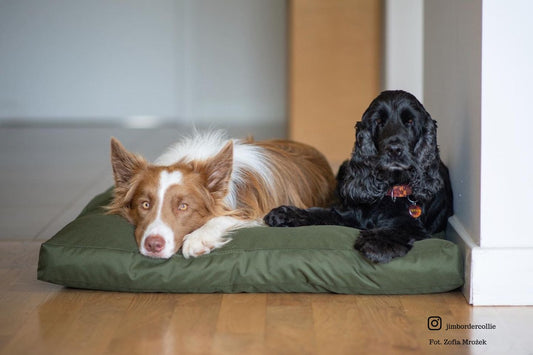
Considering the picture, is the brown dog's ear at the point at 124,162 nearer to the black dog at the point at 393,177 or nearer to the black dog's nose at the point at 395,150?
the black dog at the point at 393,177

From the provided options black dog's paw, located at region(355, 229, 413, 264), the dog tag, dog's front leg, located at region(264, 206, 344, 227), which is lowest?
black dog's paw, located at region(355, 229, 413, 264)

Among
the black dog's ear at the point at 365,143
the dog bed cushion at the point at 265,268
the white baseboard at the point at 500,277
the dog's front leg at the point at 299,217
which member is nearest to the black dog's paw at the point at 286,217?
the dog's front leg at the point at 299,217

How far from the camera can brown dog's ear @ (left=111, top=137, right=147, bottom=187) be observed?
11.1ft

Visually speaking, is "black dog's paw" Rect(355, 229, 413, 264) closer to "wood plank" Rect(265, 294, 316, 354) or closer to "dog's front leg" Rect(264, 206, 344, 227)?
"wood plank" Rect(265, 294, 316, 354)

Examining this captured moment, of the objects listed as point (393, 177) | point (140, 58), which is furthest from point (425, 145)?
point (140, 58)

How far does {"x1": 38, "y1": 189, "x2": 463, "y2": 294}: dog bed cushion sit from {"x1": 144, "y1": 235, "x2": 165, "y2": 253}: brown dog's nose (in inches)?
2.0

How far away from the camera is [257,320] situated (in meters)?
2.85

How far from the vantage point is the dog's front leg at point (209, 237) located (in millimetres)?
3150

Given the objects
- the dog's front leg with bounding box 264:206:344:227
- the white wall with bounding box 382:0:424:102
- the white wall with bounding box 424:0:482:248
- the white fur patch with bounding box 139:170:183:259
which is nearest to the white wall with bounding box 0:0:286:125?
the white wall with bounding box 382:0:424:102

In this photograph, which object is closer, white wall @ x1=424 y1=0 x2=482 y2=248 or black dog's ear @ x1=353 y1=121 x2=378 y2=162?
white wall @ x1=424 y1=0 x2=482 y2=248

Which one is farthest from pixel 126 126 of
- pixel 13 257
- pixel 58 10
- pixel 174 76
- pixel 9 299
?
pixel 9 299

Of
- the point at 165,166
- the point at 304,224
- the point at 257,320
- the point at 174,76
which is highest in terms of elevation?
the point at 174,76

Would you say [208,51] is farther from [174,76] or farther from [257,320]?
[257,320]

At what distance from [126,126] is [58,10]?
5.40ft
